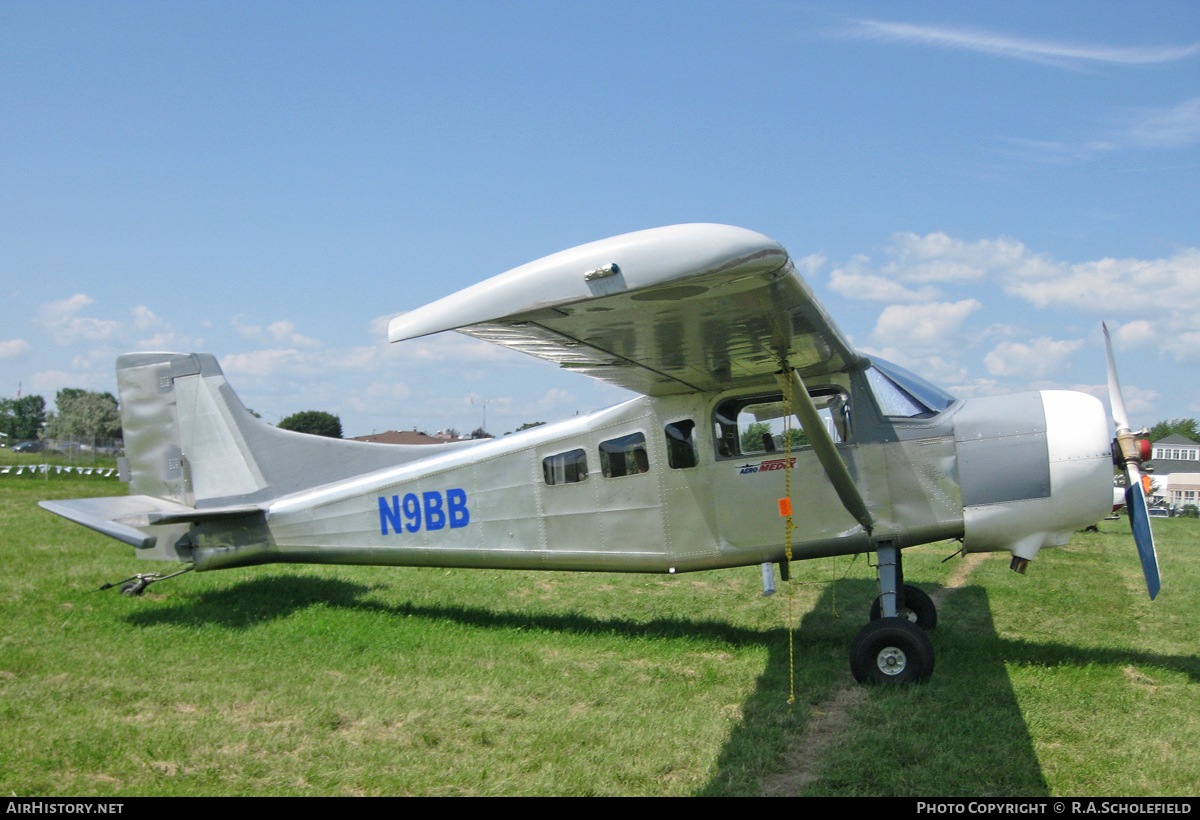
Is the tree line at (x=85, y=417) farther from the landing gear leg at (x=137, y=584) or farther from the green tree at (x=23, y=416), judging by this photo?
the landing gear leg at (x=137, y=584)

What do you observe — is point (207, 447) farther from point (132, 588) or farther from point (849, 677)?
point (849, 677)

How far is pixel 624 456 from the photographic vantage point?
7.00 metres

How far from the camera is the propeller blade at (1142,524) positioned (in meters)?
5.91

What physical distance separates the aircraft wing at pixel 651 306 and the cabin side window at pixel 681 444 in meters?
1.43

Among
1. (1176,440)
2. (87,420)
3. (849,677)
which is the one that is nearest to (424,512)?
(849,677)

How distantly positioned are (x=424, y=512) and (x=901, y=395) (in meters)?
4.66

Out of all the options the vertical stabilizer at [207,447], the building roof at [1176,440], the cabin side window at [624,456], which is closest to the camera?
the cabin side window at [624,456]

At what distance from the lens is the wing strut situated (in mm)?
5355

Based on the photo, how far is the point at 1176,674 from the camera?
6.09m

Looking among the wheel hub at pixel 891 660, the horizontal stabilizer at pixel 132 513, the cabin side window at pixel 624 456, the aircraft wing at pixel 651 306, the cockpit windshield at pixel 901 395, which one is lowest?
the wheel hub at pixel 891 660

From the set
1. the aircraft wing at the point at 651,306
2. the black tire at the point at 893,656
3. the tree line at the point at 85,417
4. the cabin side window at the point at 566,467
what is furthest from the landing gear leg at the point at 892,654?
the tree line at the point at 85,417

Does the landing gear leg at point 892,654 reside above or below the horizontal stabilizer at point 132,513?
below

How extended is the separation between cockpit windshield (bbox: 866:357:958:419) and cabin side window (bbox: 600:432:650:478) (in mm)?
2061
